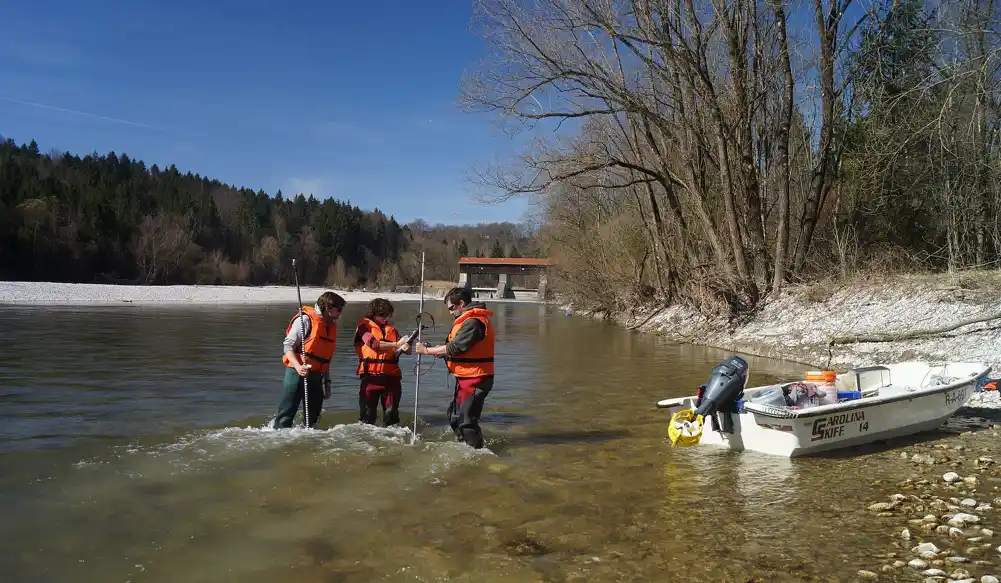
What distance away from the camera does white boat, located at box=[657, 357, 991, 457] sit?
23.3ft

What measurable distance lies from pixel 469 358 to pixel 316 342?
1860 millimetres

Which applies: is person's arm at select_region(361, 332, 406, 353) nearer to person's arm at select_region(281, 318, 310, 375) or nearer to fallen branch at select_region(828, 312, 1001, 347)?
person's arm at select_region(281, 318, 310, 375)

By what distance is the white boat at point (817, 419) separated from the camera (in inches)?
279

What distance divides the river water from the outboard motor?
1.56 feet

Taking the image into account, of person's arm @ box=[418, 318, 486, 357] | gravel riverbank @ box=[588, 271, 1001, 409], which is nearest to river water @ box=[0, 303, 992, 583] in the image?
person's arm @ box=[418, 318, 486, 357]

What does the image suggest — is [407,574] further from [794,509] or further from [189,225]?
[189,225]

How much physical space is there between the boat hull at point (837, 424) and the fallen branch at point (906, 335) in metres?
5.45

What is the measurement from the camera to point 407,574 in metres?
4.27

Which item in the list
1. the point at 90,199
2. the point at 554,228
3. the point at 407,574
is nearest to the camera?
the point at 407,574

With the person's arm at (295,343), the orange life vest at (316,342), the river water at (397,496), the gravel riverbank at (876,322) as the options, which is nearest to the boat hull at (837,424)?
the river water at (397,496)

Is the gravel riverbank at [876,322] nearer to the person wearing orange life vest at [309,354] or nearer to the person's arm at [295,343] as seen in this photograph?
the person wearing orange life vest at [309,354]

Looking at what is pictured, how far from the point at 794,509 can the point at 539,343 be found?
678 inches

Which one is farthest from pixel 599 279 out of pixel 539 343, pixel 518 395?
pixel 518 395

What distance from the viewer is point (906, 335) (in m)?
13.8
